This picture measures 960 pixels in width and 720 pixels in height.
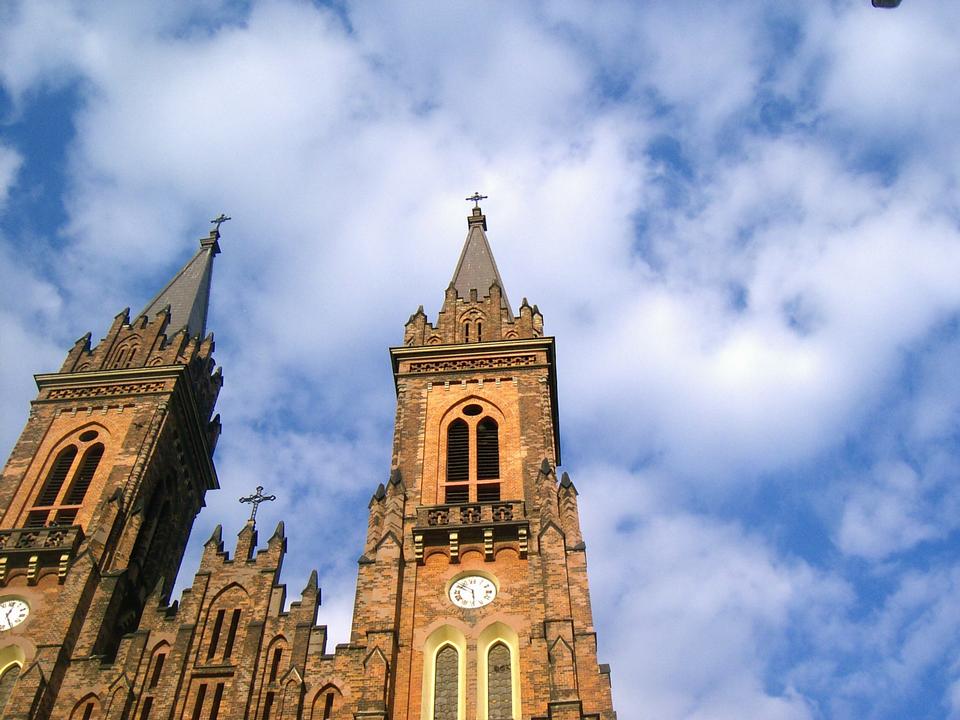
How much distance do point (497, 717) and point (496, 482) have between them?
8369 millimetres

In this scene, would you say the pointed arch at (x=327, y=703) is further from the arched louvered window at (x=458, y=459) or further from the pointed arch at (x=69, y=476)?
the pointed arch at (x=69, y=476)

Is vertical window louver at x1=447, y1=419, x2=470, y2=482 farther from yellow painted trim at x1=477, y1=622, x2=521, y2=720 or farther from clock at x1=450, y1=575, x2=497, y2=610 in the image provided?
yellow painted trim at x1=477, y1=622, x2=521, y2=720

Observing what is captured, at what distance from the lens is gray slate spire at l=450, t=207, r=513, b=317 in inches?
1740

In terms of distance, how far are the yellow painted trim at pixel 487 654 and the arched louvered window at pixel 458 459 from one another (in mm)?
5273

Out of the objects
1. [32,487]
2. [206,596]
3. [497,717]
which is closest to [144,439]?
[32,487]

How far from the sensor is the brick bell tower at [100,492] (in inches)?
1208

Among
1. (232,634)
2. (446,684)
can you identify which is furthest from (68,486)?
(446,684)

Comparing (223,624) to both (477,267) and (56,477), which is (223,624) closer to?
(56,477)

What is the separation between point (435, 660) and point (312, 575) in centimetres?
488

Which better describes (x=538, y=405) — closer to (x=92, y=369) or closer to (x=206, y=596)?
(x=206, y=596)

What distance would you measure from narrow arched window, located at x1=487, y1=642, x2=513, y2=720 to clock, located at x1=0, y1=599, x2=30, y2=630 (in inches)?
537

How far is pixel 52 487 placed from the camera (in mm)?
36156

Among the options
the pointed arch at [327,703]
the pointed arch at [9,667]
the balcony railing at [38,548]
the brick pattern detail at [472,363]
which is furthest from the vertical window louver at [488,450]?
the pointed arch at [9,667]

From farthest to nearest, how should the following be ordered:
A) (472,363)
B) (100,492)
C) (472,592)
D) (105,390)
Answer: (105,390) → (472,363) → (100,492) → (472,592)
